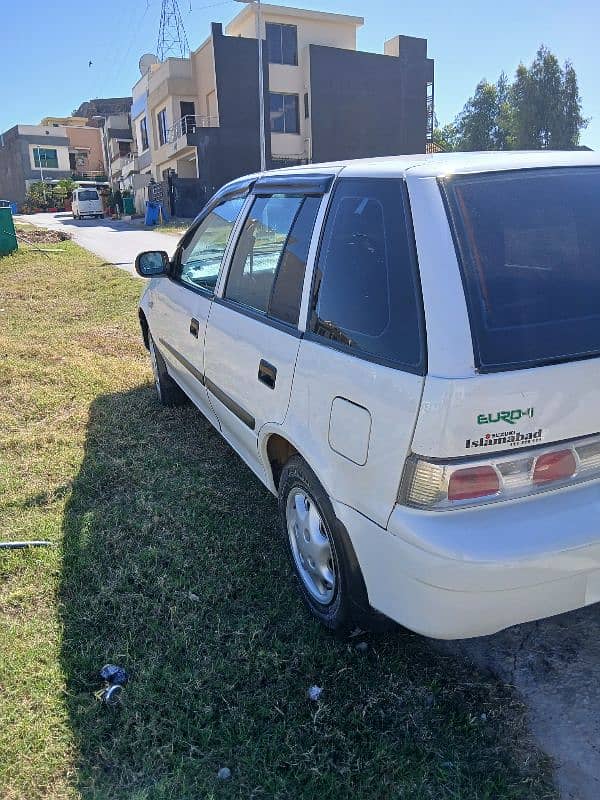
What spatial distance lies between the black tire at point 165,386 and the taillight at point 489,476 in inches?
140

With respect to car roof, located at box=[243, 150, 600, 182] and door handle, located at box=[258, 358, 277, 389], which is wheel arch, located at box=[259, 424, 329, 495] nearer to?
door handle, located at box=[258, 358, 277, 389]

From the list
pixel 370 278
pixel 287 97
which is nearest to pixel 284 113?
pixel 287 97

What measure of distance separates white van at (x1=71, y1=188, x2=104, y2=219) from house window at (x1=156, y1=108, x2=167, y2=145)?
5579mm

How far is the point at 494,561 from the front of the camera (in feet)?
6.21

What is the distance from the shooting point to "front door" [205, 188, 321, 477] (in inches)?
107

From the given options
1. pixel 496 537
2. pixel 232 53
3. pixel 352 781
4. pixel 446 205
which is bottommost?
pixel 352 781

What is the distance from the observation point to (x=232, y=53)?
34.6 metres

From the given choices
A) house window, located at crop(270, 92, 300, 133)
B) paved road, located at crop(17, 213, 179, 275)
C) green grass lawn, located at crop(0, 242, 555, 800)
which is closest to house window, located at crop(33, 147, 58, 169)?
house window, located at crop(270, 92, 300, 133)

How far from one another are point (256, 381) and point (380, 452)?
3.45 ft

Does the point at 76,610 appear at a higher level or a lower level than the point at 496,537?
lower

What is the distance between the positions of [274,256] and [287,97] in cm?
3778

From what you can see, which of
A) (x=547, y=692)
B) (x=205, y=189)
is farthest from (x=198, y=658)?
(x=205, y=189)

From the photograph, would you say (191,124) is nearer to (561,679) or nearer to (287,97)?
(287,97)

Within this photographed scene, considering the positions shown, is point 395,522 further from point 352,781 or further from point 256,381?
point 256,381
